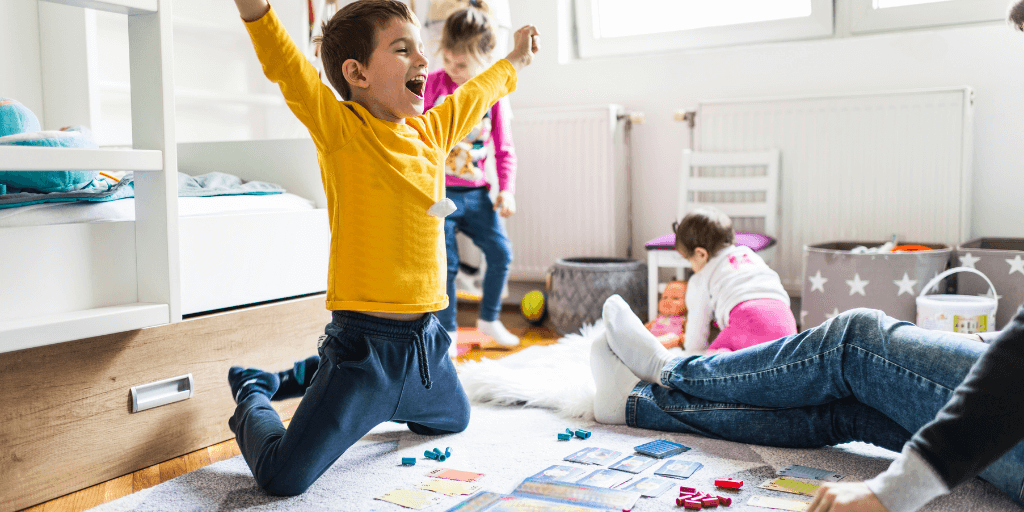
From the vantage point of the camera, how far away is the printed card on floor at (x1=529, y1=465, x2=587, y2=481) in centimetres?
115

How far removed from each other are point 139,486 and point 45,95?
103 centimetres

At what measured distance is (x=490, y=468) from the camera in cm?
122

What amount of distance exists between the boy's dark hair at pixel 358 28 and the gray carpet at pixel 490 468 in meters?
0.62

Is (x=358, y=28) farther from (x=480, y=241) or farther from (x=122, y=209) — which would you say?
(x=480, y=241)

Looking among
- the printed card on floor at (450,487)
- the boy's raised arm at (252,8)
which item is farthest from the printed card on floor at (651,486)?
the boy's raised arm at (252,8)

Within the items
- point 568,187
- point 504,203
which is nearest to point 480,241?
point 504,203

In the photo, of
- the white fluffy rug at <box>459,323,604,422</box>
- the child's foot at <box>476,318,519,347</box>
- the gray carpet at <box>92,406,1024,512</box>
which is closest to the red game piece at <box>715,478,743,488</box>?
the gray carpet at <box>92,406,1024,512</box>

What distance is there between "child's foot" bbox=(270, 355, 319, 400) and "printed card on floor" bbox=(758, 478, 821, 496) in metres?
0.80


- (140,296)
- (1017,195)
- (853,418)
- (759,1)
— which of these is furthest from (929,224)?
(140,296)

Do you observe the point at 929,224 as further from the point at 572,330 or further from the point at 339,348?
the point at 339,348

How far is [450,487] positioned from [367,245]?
1.23 feet

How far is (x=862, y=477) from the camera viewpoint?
44.7 inches

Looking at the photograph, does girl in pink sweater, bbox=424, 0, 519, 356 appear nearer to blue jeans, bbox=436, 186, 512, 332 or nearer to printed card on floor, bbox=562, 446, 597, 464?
blue jeans, bbox=436, 186, 512, 332

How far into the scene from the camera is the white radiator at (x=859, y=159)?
2291mm
